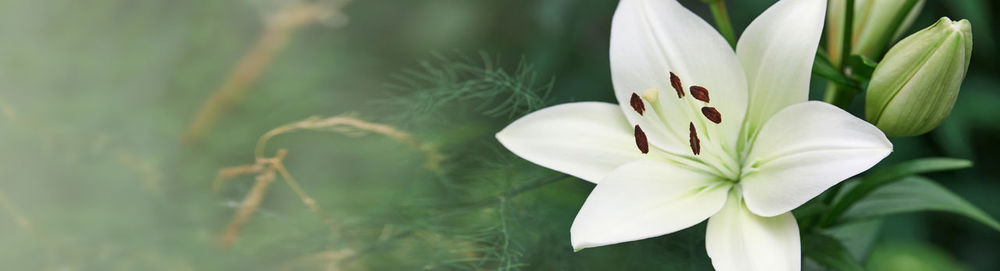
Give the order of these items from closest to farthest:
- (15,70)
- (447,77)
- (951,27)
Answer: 1. (951,27)
2. (447,77)
3. (15,70)

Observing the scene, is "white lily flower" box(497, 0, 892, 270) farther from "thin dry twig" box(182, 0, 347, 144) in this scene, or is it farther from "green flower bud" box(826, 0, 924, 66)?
"thin dry twig" box(182, 0, 347, 144)

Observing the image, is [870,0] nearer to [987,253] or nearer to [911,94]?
[911,94]

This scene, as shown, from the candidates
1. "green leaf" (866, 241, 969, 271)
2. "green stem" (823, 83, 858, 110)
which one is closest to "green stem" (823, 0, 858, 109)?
"green stem" (823, 83, 858, 110)

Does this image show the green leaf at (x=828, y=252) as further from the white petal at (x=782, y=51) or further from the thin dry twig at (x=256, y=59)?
the thin dry twig at (x=256, y=59)

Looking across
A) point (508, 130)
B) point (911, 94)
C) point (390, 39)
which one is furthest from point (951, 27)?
point (390, 39)

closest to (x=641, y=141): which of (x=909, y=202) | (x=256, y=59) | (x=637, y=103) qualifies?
(x=637, y=103)

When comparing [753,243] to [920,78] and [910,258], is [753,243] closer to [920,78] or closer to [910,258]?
[920,78]
